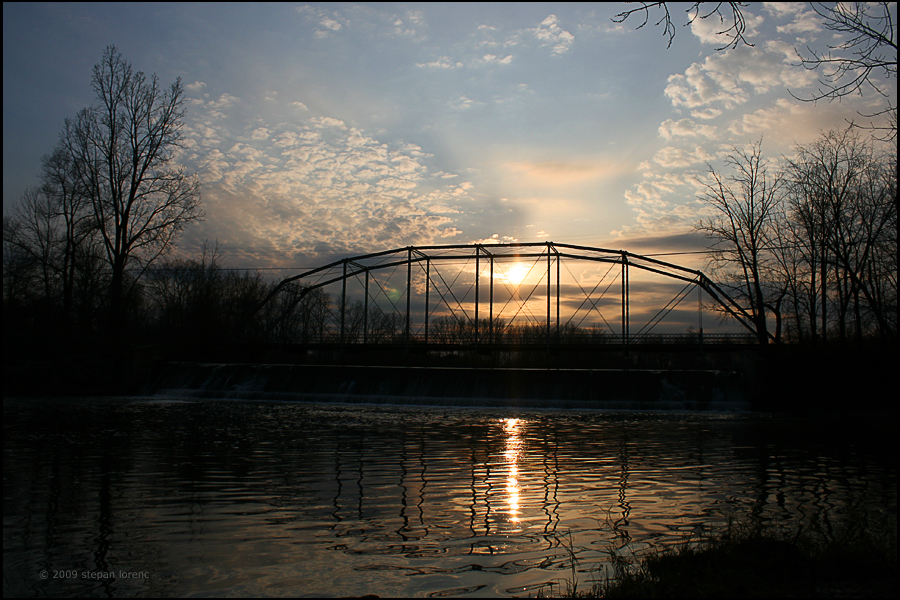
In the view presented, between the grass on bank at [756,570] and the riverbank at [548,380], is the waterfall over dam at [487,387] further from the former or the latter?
the grass on bank at [756,570]

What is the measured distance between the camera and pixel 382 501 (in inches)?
309

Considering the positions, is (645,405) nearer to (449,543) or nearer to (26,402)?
(449,543)

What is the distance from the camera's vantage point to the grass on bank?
422cm

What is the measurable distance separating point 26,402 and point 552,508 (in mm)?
27568

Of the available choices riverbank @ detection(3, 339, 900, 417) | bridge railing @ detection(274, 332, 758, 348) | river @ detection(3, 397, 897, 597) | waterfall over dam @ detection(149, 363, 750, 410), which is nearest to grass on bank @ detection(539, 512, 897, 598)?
river @ detection(3, 397, 897, 597)

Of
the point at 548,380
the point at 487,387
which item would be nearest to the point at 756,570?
the point at 487,387

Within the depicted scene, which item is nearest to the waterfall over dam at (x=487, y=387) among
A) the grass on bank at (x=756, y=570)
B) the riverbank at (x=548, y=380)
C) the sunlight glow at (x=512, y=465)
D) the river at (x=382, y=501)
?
the riverbank at (x=548, y=380)

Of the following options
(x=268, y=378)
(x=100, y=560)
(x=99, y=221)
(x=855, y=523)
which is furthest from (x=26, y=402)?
(x=855, y=523)

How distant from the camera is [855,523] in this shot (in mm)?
6570

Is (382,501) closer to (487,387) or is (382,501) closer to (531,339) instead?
(487,387)

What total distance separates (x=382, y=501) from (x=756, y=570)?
15.3ft

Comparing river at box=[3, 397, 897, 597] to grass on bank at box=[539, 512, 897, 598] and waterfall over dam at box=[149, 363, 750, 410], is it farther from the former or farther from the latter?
waterfall over dam at box=[149, 363, 750, 410]

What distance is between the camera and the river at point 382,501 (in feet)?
17.0

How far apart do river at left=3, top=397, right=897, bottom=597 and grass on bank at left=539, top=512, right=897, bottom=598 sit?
1.49 feet
